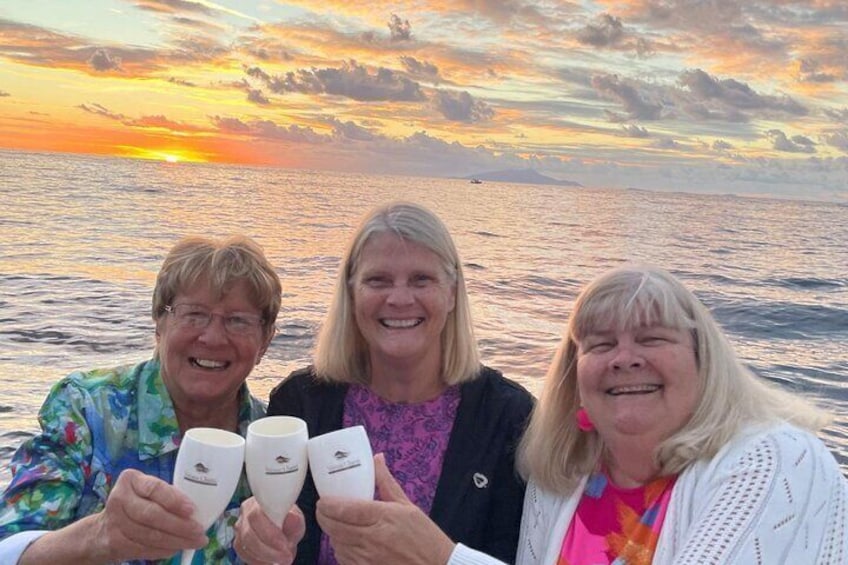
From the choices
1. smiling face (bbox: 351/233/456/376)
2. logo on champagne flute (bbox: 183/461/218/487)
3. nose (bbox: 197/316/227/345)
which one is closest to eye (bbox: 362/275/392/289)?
smiling face (bbox: 351/233/456/376)

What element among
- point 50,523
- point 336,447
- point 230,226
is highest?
point 336,447

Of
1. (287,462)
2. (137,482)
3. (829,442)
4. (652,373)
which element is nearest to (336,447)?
(287,462)

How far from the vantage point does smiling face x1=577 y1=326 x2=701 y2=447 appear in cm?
319

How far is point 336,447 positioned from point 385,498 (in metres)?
0.31

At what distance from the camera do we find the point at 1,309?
13828 mm

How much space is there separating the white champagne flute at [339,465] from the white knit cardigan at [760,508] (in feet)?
1.66

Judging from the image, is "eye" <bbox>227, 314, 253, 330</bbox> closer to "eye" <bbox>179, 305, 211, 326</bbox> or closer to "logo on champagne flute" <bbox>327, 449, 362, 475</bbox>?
"eye" <bbox>179, 305, 211, 326</bbox>

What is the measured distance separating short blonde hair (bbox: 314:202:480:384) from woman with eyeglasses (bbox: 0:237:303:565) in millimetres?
491

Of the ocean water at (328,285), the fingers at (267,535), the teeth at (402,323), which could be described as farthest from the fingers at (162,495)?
the ocean water at (328,285)

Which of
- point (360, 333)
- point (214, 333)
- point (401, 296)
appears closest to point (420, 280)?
point (401, 296)

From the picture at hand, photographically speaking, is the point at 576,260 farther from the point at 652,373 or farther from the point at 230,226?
the point at 652,373

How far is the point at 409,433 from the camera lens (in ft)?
13.3

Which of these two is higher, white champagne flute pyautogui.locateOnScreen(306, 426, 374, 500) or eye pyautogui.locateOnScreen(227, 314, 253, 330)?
eye pyautogui.locateOnScreen(227, 314, 253, 330)

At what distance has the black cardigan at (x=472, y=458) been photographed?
383cm
